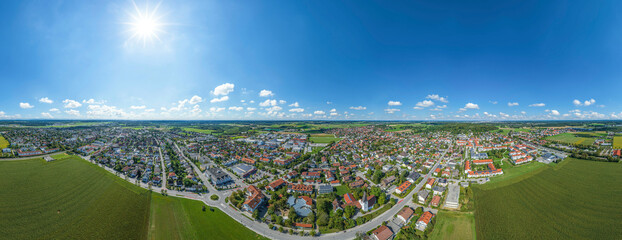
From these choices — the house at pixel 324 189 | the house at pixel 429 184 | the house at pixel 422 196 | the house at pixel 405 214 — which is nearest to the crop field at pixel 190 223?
the house at pixel 324 189

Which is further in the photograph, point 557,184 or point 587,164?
point 587,164

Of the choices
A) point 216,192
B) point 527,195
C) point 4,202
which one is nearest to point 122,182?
point 4,202

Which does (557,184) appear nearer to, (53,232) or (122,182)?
(53,232)

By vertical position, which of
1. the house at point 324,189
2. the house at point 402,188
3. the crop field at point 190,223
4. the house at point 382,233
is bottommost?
the crop field at point 190,223

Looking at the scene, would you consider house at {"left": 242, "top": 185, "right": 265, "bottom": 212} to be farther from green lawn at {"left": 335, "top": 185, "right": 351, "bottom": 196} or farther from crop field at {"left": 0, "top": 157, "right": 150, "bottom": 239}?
green lawn at {"left": 335, "top": 185, "right": 351, "bottom": 196}

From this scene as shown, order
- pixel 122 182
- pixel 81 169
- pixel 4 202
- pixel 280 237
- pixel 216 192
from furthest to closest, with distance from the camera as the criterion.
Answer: pixel 81 169 → pixel 122 182 → pixel 216 192 → pixel 4 202 → pixel 280 237

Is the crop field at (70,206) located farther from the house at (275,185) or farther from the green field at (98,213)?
the house at (275,185)

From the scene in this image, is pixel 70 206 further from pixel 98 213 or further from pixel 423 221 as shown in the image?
pixel 423 221

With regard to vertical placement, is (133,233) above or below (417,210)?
below
